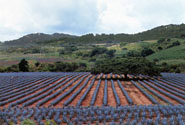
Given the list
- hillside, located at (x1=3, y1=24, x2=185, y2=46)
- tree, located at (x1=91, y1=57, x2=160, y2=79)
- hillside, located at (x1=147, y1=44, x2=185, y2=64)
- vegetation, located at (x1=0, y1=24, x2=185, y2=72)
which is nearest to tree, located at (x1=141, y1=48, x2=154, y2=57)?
vegetation, located at (x1=0, y1=24, x2=185, y2=72)

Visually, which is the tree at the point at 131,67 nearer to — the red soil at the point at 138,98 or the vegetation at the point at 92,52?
the red soil at the point at 138,98

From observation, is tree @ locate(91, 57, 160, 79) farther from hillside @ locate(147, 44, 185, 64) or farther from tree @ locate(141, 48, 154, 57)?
tree @ locate(141, 48, 154, 57)

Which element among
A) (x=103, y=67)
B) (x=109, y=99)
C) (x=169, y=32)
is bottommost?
(x=109, y=99)

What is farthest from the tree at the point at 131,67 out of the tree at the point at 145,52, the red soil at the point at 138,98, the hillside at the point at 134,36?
the hillside at the point at 134,36

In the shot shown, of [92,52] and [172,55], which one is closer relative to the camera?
[172,55]

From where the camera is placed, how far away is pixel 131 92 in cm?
1708

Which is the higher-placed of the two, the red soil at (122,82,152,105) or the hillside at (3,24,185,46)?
the hillside at (3,24,185,46)

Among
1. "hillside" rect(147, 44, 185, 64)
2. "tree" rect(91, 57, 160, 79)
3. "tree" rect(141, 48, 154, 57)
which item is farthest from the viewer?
"tree" rect(141, 48, 154, 57)

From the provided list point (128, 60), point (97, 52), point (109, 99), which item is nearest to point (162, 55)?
point (97, 52)

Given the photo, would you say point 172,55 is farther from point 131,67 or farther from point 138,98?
point 138,98

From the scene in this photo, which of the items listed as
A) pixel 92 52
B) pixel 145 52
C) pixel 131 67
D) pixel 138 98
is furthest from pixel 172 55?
pixel 138 98

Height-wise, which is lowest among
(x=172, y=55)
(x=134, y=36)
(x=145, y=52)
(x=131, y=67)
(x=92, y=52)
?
(x=131, y=67)

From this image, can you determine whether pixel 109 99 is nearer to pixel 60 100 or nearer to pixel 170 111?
pixel 60 100

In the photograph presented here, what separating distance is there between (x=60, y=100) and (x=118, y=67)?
10540mm
